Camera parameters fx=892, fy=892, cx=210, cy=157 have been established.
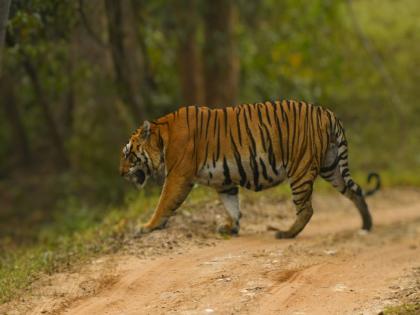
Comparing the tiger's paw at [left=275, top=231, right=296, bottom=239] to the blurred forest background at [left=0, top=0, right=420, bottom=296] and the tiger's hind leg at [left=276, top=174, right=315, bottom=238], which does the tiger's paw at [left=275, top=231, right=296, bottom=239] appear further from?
the blurred forest background at [left=0, top=0, right=420, bottom=296]

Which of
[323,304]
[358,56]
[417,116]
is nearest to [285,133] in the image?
[323,304]

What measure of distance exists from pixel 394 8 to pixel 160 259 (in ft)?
59.7

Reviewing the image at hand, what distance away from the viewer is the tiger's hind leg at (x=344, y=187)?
9477mm

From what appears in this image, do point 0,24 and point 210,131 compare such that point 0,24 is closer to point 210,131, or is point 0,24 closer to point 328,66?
point 210,131

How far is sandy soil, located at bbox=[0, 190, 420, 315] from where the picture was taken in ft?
22.5

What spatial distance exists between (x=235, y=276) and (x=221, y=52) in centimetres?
962

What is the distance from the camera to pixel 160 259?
8.23 metres

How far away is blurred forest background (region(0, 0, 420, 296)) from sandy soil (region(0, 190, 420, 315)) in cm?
305

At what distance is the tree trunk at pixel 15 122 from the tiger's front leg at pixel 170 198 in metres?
10.2

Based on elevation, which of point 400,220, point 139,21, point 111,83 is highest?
point 139,21

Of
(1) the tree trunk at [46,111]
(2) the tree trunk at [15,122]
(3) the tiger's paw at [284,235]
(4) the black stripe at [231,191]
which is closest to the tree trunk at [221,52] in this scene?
(1) the tree trunk at [46,111]

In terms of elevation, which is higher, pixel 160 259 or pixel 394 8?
pixel 394 8

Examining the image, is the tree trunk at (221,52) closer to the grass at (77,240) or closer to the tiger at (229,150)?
the grass at (77,240)

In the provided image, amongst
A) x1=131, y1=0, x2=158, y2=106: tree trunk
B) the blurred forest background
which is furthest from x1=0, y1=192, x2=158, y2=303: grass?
x1=131, y1=0, x2=158, y2=106: tree trunk
